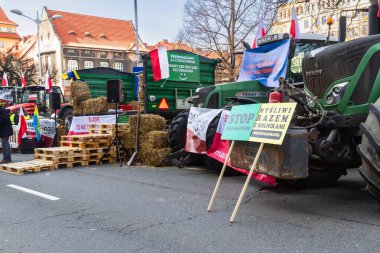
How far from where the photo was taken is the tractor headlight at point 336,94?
5383 millimetres

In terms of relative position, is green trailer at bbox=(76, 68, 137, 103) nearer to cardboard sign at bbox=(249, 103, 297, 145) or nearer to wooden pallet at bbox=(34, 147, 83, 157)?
wooden pallet at bbox=(34, 147, 83, 157)

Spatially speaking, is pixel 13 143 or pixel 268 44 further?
pixel 13 143

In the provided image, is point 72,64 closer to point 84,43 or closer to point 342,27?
point 84,43

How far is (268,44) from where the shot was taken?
8188mm

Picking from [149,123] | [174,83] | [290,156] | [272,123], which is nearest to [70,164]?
[149,123]

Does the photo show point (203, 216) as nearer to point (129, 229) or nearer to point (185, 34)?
point (129, 229)

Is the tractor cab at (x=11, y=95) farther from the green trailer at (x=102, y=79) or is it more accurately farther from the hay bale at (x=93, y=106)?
the hay bale at (x=93, y=106)

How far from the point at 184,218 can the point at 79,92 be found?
1043 centimetres

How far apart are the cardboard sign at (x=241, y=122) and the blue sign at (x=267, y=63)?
7.11 feet

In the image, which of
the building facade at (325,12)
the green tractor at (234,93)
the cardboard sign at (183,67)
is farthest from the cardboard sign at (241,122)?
the cardboard sign at (183,67)

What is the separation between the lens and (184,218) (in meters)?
5.41

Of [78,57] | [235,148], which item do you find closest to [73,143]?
[235,148]

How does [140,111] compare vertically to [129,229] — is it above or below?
above

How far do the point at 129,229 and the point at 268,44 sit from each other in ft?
15.5
